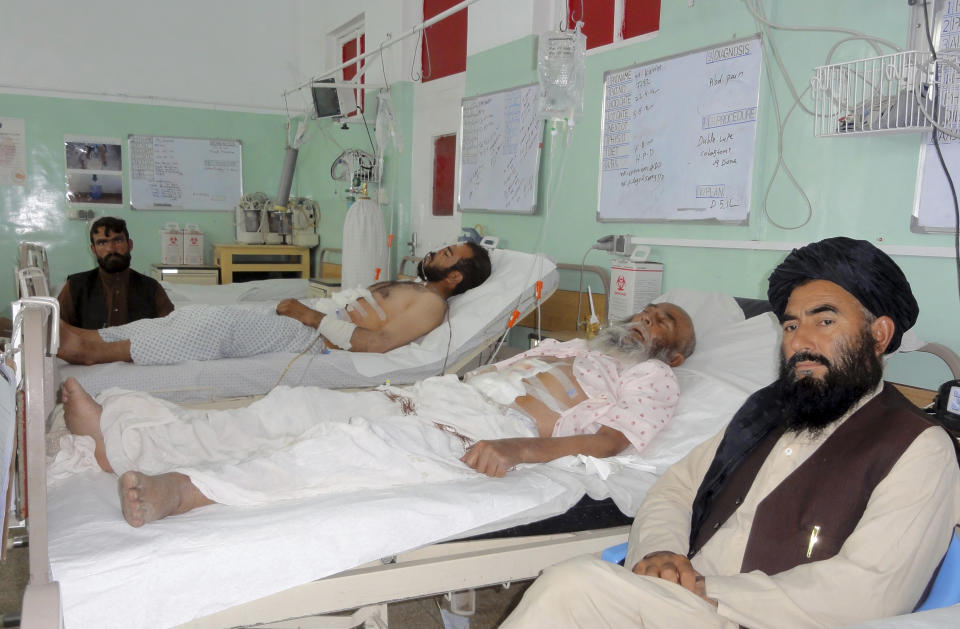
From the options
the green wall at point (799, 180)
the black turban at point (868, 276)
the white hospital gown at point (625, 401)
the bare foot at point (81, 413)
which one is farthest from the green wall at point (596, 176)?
the bare foot at point (81, 413)

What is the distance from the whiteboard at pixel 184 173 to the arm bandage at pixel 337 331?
3979mm

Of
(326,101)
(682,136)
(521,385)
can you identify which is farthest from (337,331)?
(326,101)

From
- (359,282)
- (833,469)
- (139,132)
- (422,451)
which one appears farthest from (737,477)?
(139,132)

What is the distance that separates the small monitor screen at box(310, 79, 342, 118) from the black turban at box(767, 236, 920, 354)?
4370 millimetres

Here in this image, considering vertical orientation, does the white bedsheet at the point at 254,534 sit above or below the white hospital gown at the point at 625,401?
below

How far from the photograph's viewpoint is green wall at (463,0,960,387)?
87.6 inches

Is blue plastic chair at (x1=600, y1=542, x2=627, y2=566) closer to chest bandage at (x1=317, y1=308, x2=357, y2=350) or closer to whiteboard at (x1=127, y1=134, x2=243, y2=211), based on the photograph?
chest bandage at (x1=317, y1=308, x2=357, y2=350)

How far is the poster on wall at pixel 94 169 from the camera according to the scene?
245 inches

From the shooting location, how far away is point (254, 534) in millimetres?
1555

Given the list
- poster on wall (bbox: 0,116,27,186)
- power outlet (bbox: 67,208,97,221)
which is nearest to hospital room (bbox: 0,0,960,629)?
power outlet (bbox: 67,208,97,221)

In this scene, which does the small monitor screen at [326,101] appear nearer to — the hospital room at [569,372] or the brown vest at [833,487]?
the hospital room at [569,372]

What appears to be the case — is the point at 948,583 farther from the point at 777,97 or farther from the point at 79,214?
the point at 79,214

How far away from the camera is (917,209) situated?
2203mm

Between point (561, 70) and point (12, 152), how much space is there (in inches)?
209
